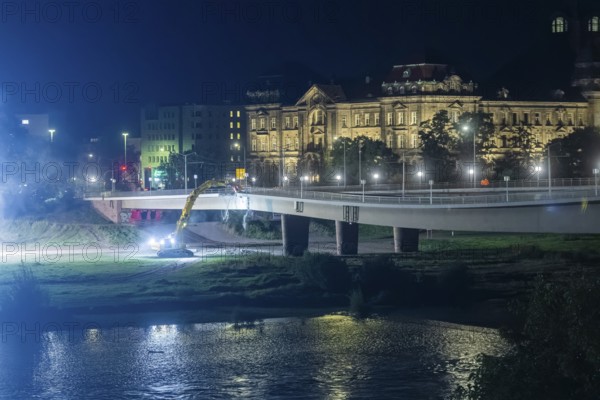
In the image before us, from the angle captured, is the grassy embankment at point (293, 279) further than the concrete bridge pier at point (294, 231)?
No

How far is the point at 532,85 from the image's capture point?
190875mm

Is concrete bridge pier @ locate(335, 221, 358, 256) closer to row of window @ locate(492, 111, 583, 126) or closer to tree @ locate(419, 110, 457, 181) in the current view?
tree @ locate(419, 110, 457, 181)

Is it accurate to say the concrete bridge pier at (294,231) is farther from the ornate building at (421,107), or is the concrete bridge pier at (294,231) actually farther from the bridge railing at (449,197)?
the ornate building at (421,107)

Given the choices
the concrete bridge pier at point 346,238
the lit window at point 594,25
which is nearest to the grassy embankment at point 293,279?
the concrete bridge pier at point 346,238

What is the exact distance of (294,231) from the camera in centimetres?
11369

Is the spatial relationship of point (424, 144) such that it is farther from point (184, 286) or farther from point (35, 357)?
point (35, 357)

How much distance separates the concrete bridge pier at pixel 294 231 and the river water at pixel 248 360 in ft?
122

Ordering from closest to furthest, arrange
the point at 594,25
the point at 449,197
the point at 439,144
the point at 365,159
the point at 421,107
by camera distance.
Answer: the point at 449,197, the point at 439,144, the point at 365,159, the point at 421,107, the point at 594,25

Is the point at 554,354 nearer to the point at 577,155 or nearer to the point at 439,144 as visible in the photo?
the point at 577,155

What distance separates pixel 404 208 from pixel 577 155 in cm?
6397

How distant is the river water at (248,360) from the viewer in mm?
55688

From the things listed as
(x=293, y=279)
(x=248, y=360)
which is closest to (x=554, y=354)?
(x=248, y=360)

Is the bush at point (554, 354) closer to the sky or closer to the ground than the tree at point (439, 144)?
closer to the ground

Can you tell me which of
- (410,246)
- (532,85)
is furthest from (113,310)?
(532,85)
